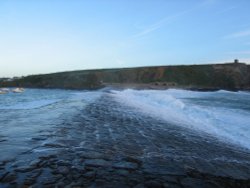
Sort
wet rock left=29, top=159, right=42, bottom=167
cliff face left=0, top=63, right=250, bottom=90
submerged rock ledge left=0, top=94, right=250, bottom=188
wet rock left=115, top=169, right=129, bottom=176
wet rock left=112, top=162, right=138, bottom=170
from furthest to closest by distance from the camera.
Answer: cliff face left=0, top=63, right=250, bottom=90 → wet rock left=112, top=162, right=138, bottom=170 → wet rock left=29, top=159, right=42, bottom=167 → wet rock left=115, top=169, right=129, bottom=176 → submerged rock ledge left=0, top=94, right=250, bottom=188

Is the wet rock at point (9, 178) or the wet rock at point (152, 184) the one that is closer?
the wet rock at point (9, 178)

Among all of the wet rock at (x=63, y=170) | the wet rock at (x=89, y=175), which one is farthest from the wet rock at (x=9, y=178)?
the wet rock at (x=89, y=175)

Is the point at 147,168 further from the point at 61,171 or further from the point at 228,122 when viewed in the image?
the point at 228,122

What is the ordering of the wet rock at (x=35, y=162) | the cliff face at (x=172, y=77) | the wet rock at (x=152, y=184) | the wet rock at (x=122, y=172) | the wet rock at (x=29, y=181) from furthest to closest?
the cliff face at (x=172, y=77), the wet rock at (x=35, y=162), the wet rock at (x=122, y=172), the wet rock at (x=152, y=184), the wet rock at (x=29, y=181)

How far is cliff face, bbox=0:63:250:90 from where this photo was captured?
296 ft

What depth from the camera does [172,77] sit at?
3713 inches

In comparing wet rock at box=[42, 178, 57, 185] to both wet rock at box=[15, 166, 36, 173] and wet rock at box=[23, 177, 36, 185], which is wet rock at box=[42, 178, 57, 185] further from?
wet rock at box=[15, 166, 36, 173]

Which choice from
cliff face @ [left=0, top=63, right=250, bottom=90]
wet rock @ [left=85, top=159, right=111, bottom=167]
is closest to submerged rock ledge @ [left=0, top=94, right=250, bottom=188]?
wet rock @ [left=85, top=159, right=111, bottom=167]

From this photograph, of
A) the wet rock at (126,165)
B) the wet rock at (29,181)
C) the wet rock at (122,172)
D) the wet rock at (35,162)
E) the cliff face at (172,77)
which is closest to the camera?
the wet rock at (29,181)

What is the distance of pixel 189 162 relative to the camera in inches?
259

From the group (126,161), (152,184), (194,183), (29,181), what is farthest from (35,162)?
(194,183)

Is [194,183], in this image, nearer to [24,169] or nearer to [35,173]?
[35,173]

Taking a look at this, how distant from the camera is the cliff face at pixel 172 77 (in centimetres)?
9031

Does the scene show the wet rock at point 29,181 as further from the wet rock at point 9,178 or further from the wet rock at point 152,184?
the wet rock at point 152,184
